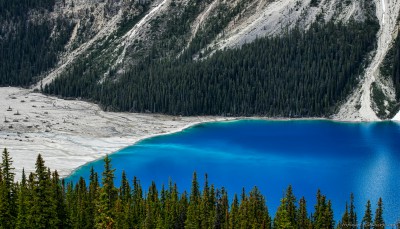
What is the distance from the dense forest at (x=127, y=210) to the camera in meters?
52.0

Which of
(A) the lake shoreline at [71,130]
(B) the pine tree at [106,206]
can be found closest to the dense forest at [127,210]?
(B) the pine tree at [106,206]

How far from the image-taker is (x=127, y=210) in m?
69.1

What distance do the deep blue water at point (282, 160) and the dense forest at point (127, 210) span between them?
644 inches

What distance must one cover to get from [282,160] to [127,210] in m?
64.6

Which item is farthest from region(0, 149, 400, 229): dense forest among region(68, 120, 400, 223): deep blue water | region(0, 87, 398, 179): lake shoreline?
region(0, 87, 398, 179): lake shoreline

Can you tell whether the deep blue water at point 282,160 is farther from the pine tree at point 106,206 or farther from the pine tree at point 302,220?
the pine tree at point 106,206

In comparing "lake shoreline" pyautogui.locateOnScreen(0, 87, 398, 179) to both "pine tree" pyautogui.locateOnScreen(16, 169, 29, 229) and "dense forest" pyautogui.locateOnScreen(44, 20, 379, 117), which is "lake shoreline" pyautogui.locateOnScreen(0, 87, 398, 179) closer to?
"dense forest" pyautogui.locateOnScreen(44, 20, 379, 117)

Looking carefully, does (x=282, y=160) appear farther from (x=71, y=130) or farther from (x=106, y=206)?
(x=106, y=206)

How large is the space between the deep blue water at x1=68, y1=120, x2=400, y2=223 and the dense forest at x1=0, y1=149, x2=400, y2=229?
1635 centimetres

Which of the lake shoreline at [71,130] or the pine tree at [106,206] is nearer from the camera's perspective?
the pine tree at [106,206]

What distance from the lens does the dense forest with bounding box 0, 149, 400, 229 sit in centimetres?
5203

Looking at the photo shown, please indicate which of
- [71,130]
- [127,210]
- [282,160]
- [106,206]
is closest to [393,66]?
[282,160]

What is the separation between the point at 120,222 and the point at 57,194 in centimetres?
805

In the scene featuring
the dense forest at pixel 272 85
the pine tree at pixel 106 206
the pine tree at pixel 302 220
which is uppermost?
the dense forest at pixel 272 85
